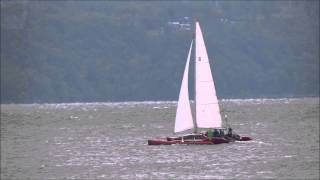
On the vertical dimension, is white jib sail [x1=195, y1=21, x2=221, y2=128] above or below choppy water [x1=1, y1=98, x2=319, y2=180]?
above

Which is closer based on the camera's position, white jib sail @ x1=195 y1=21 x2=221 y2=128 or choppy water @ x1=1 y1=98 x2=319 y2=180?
choppy water @ x1=1 y1=98 x2=319 y2=180

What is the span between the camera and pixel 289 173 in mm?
59906

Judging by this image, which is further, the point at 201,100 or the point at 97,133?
the point at 97,133

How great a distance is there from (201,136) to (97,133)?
95.7 ft

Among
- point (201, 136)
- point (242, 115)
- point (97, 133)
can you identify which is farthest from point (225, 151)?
point (242, 115)

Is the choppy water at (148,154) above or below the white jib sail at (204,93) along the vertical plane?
below

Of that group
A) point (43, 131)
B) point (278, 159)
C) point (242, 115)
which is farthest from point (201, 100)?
point (242, 115)

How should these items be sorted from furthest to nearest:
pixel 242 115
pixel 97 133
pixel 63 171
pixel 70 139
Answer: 1. pixel 242 115
2. pixel 97 133
3. pixel 70 139
4. pixel 63 171

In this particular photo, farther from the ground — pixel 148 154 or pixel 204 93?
pixel 204 93

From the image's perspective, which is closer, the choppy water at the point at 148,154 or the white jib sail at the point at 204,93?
the choppy water at the point at 148,154

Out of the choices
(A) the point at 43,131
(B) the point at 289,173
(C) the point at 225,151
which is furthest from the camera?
(A) the point at 43,131

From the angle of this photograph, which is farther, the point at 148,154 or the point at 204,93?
the point at 204,93

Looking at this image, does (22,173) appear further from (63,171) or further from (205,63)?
(205,63)

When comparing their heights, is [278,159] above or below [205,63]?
below
